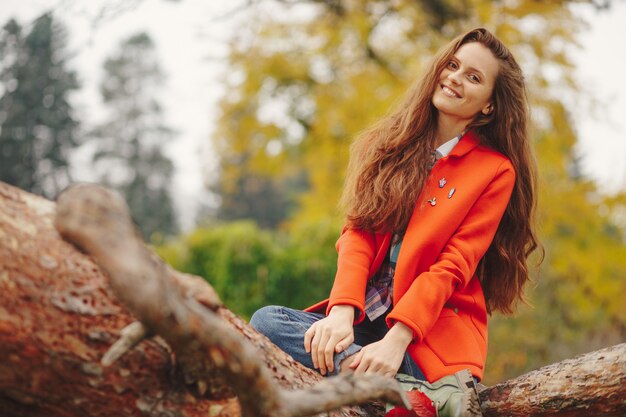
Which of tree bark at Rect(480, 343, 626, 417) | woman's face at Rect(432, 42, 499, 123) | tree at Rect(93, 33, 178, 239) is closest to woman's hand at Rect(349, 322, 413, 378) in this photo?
tree bark at Rect(480, 343, 626, 417)

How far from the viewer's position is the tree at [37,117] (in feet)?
42.0

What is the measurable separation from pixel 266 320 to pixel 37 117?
49.4 feet

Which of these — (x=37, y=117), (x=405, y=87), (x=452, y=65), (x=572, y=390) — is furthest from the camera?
(x=37, y=117)

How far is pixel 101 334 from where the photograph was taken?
1326mm

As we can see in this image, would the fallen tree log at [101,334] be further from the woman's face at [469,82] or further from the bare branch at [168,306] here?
the woman's face at [469,82]

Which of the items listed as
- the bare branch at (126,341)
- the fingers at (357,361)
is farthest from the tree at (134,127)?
the bare branch at (126,341)

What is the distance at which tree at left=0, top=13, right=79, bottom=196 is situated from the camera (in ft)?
42.0

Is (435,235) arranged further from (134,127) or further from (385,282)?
(134,127)

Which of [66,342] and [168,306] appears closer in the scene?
[168,306]

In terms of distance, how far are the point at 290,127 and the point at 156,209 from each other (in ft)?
42.9

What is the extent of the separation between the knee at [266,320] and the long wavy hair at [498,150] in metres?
0.46

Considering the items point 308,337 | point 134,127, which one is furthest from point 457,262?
point 134,127

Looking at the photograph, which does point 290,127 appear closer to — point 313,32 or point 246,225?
point 313,32

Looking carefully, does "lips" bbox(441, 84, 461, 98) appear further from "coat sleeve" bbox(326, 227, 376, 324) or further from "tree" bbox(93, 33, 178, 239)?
"tree" bbox(93, 33, 178, 239)
